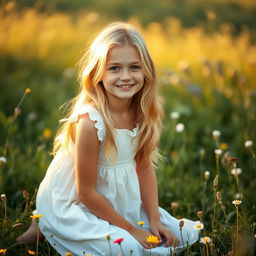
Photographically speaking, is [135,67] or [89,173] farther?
[135,67]

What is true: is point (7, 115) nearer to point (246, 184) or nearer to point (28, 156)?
point (28, 156)

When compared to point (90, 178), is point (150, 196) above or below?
below

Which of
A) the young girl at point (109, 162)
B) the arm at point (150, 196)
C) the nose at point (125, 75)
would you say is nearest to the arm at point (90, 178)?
the young girl at point (109, 162)

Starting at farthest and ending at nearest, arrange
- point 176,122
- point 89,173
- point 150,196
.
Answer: point 176,122
point 150,196
point 89,173

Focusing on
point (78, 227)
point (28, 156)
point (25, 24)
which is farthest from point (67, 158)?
point (25, 24)

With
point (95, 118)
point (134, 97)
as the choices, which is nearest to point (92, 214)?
point (95, 118)

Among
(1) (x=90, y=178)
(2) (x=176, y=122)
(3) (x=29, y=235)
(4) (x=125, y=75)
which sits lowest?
(3) (x=29, y=235)

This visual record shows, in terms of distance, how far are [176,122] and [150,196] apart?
→ 5.36ft

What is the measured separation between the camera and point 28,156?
119 inches

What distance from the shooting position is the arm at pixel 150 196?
7.30ft

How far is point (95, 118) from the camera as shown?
6.84 feet

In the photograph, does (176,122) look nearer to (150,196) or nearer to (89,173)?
(150,196)

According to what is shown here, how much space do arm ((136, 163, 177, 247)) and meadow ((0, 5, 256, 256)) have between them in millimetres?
171

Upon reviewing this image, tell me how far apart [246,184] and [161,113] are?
0.99 meters
